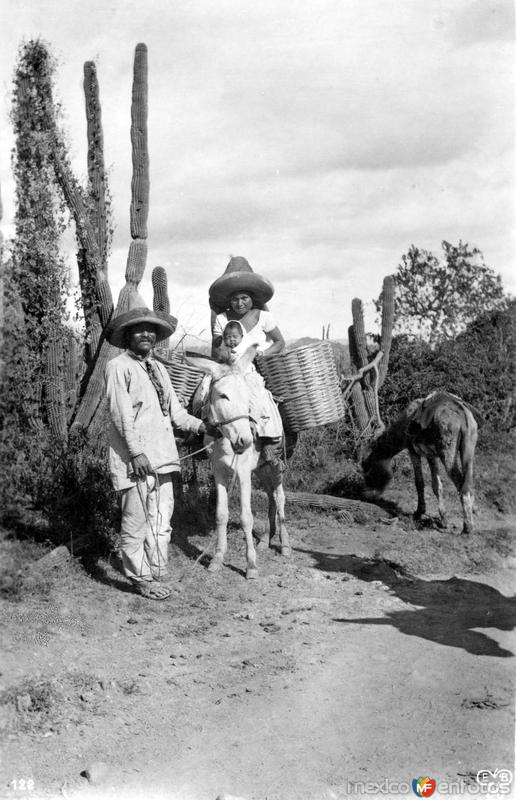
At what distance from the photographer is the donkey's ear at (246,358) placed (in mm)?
7336

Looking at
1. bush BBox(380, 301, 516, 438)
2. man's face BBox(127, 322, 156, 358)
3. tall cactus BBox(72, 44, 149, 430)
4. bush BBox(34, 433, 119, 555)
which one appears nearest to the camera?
man's face BBox(127, 322, 156, 358)

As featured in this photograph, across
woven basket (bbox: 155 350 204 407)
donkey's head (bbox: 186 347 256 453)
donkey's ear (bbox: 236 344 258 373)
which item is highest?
donkey's ear (bbox: 236 344 258 373)

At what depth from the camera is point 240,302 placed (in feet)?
25.0

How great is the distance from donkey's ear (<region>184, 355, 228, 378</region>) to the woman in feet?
0.28

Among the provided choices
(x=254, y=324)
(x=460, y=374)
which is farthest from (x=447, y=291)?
(x=254, y=324)

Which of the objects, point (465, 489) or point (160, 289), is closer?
point (465, 489)

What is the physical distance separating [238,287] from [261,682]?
383 cm

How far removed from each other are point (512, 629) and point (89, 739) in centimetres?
310

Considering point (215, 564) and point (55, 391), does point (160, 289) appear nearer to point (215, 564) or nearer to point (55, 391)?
point (55, 391)

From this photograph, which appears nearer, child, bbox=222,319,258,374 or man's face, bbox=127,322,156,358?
man's face, bbox=127,322,156,358

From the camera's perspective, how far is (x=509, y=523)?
33.0ft

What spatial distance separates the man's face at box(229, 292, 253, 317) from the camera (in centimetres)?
761

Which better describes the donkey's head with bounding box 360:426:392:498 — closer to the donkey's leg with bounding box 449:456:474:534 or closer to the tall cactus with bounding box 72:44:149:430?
the donkey's leg with bounding box 449:456:474:534

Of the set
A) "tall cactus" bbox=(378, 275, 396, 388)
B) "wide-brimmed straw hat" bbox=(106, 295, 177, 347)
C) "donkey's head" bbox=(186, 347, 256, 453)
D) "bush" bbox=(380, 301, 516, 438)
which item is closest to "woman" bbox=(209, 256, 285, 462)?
"donkey's head" bbox=(186, 347, 256, 453)
